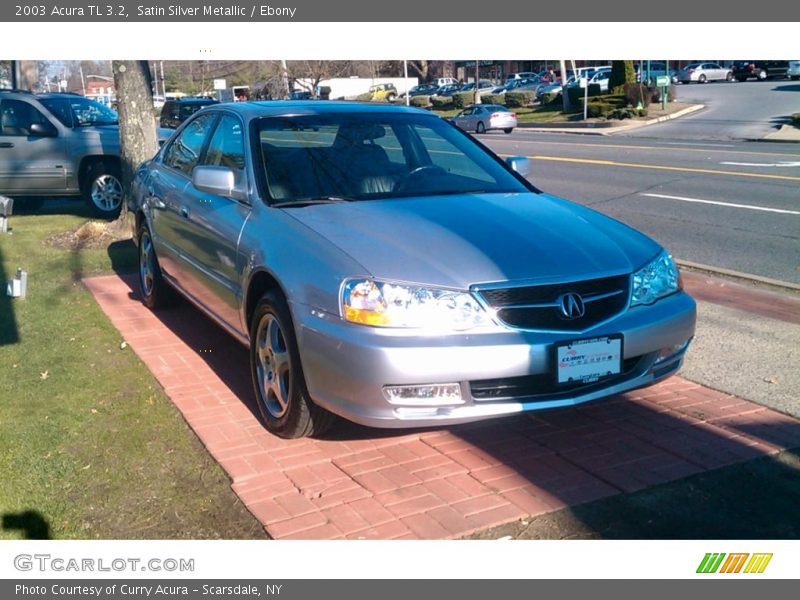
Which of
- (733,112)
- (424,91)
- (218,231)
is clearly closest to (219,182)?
(218,231)

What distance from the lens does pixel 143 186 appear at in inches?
289

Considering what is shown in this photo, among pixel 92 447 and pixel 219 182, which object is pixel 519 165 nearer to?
pixel 219 182

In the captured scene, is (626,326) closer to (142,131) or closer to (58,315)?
(58,315)

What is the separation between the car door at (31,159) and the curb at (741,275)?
8.13 meters

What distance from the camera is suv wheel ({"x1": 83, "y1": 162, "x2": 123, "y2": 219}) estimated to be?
480 inches

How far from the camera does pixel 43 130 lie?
1185 centimetres

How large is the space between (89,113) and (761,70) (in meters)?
53.2

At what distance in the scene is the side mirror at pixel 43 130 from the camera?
11.7 m

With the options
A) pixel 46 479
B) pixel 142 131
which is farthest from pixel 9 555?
pixel 142 131

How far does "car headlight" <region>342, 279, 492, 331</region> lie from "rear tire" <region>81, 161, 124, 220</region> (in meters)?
9.04

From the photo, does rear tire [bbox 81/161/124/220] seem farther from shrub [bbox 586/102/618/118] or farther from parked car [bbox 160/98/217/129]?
shrub [bbox 586/102/618/118]

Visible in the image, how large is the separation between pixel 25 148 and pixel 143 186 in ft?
18.5

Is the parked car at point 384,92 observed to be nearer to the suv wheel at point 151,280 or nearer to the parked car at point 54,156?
the parked car at point 54,156

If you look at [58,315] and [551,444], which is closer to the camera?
[551,444]
